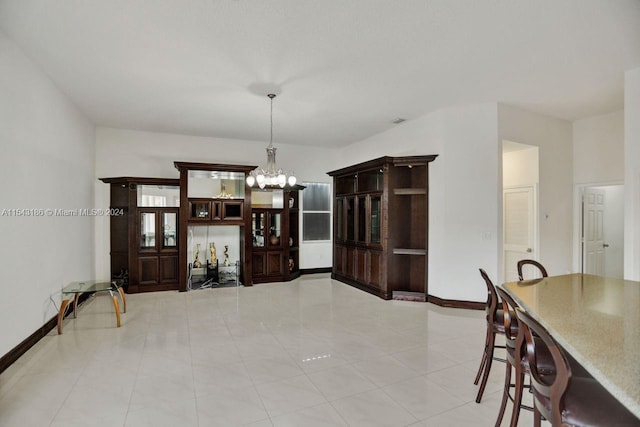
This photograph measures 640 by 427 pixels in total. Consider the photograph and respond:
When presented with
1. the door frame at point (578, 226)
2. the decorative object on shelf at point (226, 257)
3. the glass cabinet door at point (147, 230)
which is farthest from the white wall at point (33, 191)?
the door frame at point (578, 226)

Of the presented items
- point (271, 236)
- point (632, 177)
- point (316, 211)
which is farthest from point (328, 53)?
point (316, 211)

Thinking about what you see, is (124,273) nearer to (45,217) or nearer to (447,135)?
(45,217)

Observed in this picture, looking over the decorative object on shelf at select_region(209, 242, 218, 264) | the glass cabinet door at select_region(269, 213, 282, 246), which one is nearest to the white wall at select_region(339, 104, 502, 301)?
the glass cabinet door at select_region(269, 213, 282, 246)

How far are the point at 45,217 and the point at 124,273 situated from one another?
249 centimetres

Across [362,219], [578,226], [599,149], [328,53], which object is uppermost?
[328,53]

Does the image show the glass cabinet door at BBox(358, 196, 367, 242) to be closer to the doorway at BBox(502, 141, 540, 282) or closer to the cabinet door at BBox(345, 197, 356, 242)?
the cabinet door at BBox(345, 197, 356, 242)

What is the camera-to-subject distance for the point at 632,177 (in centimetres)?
371

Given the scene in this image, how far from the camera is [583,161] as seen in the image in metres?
5.71

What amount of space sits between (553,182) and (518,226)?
92cm

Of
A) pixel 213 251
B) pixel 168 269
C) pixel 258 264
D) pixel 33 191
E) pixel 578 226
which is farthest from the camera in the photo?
pixel 258 264

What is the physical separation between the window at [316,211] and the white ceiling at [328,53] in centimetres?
292

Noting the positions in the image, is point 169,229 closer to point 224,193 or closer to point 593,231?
point 224,193

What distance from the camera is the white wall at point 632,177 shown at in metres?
3.68

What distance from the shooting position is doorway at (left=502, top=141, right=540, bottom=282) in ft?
17.8
